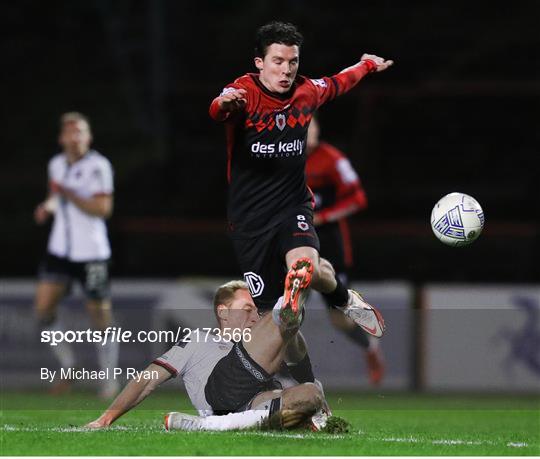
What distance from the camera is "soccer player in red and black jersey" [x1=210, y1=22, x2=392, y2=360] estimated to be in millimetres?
6316

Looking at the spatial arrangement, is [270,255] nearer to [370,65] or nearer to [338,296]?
[338,296]

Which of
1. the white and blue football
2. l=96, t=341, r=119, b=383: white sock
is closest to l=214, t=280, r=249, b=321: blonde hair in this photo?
the white and blue football

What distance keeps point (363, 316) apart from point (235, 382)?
0.97m

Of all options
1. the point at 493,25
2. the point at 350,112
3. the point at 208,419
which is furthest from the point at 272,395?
the point at 493,25

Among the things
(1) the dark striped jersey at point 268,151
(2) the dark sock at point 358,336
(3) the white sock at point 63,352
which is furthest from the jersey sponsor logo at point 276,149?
(2) the dark sock at point 358,336

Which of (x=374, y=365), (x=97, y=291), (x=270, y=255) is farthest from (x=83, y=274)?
(x=270, y=255)

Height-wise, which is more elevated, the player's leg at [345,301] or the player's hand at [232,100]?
the player's hand at [232,100]

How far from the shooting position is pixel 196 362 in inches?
241

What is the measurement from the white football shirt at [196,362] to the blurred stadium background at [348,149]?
3605 millimetres

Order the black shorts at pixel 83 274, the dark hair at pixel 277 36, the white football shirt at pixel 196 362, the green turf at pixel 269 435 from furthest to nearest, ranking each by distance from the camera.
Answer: the black shorts at pixel 83 274, the dark hair at pixel 277 36, the white football shirt at pixel 196 362, the green turf at pixel 269 435

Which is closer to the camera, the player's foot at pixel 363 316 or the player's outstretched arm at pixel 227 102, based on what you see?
the player's outstretched arm at pixel 227 102

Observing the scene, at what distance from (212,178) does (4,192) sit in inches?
133

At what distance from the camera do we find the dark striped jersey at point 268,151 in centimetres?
635

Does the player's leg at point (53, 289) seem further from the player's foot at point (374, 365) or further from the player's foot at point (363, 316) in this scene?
the player's foot at point (363, 316)
